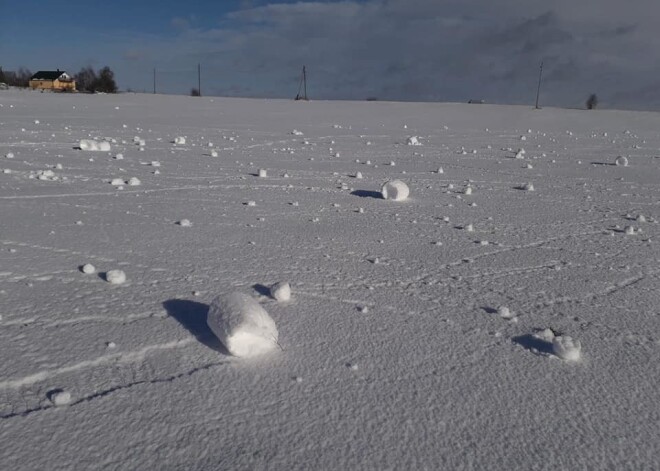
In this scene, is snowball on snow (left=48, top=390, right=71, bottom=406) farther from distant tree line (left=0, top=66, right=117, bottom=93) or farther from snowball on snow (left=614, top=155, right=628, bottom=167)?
distant tree line (left=0, top=66, right=117, bottom=93)

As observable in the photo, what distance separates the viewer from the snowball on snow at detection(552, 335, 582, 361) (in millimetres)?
1817

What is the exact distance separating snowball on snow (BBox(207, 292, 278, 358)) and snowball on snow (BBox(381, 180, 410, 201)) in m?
2.63

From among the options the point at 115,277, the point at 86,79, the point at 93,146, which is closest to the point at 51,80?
the point at 86,79

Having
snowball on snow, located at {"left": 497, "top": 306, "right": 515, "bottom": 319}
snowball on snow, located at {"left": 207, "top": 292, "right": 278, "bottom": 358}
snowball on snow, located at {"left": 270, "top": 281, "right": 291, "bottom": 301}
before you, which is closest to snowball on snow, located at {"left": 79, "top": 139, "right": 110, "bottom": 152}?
snowball on snow, located at {"left": 270, "top": 281, "right": 291, "bottom": 301}

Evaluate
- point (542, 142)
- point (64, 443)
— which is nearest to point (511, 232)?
point (64, 443)

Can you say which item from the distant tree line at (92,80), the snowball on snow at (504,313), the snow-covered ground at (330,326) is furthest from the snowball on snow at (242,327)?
the distant tree line at (92,80)

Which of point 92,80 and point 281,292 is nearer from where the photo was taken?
point 281,292

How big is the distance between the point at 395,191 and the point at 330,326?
2.46 meters

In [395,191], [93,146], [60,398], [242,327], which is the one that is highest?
[93,146]

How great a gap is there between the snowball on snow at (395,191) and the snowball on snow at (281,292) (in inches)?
87.4

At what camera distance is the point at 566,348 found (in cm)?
182

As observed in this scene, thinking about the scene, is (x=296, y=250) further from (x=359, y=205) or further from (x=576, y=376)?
(x=576, y=376)

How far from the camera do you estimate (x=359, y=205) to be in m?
4.20

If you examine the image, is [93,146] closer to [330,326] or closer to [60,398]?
[330,326]
